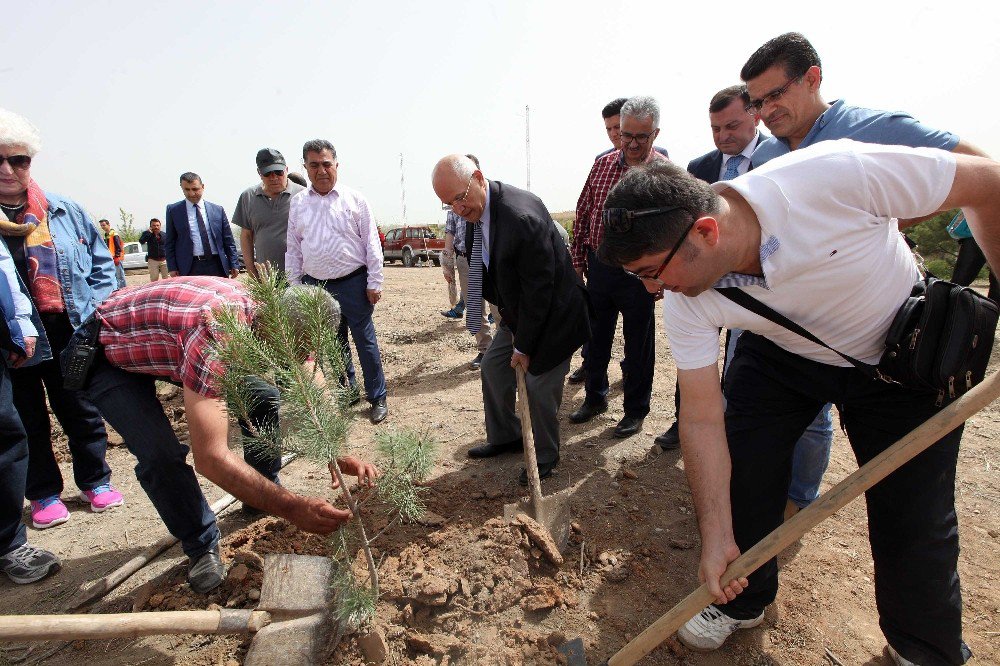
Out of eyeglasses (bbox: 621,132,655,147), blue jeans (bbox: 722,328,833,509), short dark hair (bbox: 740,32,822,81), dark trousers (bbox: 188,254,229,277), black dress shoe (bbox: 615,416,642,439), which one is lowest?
black dress shoe (bbox: 615,416,642,439)

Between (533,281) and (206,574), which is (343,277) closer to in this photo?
(533,281)

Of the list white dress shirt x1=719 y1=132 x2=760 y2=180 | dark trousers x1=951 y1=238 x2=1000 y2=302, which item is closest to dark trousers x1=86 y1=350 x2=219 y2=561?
white dress shirt x1=719 y1=132 x2=760 y2=180

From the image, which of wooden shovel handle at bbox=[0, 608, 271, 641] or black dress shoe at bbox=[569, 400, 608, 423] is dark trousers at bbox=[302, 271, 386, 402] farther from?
wooden shovel handle at bbox=[0, 608, 271, 641]

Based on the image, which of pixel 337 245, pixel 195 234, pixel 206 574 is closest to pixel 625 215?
pixel 206 574

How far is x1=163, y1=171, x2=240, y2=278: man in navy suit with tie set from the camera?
500 centimetres

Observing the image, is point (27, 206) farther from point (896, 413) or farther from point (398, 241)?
point (398, 241)

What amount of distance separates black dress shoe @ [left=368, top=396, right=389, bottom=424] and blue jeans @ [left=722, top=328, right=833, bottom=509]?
9.25 ft

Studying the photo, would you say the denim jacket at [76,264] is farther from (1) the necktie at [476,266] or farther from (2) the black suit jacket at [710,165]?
(2) the black suit jacket at [710,165]

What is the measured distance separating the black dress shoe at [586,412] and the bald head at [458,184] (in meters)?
1.85

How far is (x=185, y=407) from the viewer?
2.19 metres

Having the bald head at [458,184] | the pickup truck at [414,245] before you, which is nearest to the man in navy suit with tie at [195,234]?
the bald head at [458,184]

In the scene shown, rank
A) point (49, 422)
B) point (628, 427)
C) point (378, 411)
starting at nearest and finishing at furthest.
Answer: point (49, 422)
point (628, 427)
point (378, 411)

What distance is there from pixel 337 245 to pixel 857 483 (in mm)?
3552

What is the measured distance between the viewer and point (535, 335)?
3014mm
